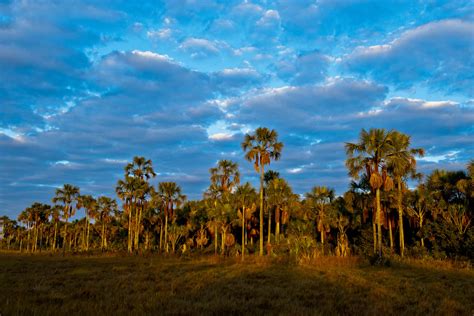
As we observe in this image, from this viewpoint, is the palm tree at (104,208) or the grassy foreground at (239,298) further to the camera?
the palm tree at (104,208)

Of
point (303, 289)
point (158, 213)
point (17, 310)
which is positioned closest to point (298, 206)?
point (158, 213)

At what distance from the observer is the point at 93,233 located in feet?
369

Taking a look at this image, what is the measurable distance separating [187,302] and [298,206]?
145 feet

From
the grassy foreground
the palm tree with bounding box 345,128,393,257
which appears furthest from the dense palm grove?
the grassy foreground

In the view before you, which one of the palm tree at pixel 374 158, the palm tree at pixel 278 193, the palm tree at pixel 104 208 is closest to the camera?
the palm tree at pixel 374 158

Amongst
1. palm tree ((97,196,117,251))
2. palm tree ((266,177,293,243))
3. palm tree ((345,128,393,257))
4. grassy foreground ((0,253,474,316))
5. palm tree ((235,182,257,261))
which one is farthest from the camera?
palm tree ((97,196,117,251))

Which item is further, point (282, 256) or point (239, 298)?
point (282, 256)

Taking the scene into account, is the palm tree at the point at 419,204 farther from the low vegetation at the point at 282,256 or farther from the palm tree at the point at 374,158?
the palm tree at the point at 374,158

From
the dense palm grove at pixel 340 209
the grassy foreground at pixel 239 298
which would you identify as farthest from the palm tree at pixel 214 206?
the grassy foreground at pixel 239 298

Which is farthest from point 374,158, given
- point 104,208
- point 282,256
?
point 104,208

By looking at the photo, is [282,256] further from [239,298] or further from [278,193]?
[239,298]

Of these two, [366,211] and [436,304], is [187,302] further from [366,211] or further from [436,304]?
[366,211]

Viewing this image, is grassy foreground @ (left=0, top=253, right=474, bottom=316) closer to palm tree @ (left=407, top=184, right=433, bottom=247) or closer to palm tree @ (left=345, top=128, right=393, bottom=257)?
palm tree @ (left=345, top=128, right=393, bottom=257)

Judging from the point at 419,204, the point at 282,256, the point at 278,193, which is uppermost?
the point at 278,193
